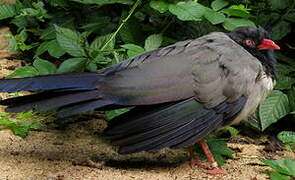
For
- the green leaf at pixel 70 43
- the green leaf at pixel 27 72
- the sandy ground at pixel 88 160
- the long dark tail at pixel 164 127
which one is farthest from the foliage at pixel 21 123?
the long dark tail at pixel 164 127

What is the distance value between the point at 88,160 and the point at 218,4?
171 centimetres

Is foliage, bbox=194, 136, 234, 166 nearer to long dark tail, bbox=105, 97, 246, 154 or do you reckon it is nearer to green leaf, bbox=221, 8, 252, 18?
long dark tail, bbox=105, 97, 246, 154

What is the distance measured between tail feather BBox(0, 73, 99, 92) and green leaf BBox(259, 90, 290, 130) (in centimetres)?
139

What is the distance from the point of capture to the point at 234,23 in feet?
14.6

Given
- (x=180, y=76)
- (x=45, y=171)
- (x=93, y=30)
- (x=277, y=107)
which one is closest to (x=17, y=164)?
(x=45, y=171)

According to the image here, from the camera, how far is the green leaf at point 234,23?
4.42 meters

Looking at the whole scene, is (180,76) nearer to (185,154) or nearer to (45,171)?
(185,154)

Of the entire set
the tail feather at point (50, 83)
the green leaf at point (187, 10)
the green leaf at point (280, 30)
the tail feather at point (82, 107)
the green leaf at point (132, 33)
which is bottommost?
the green leaf at point (132, 33)

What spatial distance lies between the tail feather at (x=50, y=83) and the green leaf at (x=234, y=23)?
1.26 m

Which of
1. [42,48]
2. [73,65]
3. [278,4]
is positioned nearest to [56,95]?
[73,65]

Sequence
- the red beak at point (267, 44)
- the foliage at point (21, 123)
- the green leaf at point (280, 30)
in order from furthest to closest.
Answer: the green leaf at point (280, 30)
the red beak at point (267, 44)
the foliage at point (21, 123)

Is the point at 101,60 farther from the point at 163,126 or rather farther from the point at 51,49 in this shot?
the point at 163,126

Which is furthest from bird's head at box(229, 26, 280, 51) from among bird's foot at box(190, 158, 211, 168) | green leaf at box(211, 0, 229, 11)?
bird's foot at box(190, 158, 211, 168)

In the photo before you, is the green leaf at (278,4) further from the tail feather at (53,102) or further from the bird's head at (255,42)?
the tail feather at (53,102)
